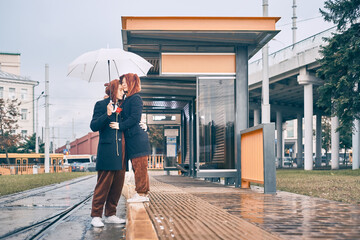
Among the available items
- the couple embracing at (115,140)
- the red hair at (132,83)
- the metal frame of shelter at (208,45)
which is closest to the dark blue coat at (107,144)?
the couple embracing at (115,140)

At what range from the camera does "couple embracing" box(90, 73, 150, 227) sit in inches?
213

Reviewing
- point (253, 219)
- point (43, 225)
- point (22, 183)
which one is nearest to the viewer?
point (253, 219)

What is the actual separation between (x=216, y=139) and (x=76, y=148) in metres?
71.5

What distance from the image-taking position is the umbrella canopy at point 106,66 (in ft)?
20.1

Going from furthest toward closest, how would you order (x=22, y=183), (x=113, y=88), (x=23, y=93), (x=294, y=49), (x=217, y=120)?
(x=23, y=93)
(x=294, y=49)
(x=22, y=183)
(x=217, y=120)
(x=113, y=88)

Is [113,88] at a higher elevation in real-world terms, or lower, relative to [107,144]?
higher

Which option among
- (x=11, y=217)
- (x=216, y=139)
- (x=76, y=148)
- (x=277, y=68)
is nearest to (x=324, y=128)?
(x=277, y=68)

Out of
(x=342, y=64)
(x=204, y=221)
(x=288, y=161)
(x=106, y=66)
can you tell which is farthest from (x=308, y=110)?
(x=204, y=221)

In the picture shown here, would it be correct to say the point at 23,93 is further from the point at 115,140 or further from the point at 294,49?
the point at 115,140

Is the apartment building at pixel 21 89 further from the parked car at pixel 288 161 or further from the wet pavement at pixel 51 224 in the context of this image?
the wet pavement at pixel 51 224

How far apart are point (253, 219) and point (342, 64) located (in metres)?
16.3

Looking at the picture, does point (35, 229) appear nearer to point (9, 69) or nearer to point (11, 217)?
point (11, 217)

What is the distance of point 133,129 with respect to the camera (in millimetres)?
5824

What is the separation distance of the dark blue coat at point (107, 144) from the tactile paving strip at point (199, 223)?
0.74 meters
